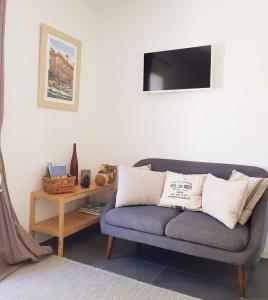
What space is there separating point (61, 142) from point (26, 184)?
57 cm

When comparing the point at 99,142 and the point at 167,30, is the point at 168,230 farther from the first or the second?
the point at 167,30

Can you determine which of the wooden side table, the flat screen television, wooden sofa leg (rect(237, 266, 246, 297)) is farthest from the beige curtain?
wooden sofa leg (rect(237, 266, 246, 297))

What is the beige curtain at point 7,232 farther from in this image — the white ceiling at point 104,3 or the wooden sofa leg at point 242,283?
the wooden sofa leg at point 242,283

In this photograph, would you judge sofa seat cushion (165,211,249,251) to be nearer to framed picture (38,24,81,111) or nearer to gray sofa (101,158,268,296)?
gray sofa (101,158,268,296)

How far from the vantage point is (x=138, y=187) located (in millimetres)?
2467

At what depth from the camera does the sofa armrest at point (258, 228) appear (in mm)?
1870

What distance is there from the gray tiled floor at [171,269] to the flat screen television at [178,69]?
1.56 meters

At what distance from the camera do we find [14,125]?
236 cm

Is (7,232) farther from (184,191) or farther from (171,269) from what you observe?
(184,191)

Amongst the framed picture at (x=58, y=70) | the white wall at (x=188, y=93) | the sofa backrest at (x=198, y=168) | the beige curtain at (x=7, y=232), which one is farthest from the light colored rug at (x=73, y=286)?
the framed picture at (x=58, y=70)

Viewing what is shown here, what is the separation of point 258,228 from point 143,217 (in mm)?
815

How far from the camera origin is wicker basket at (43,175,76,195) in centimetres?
246

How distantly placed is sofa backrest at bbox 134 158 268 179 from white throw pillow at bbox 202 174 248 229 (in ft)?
1.08

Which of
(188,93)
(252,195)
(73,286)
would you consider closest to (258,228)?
(252,195)
